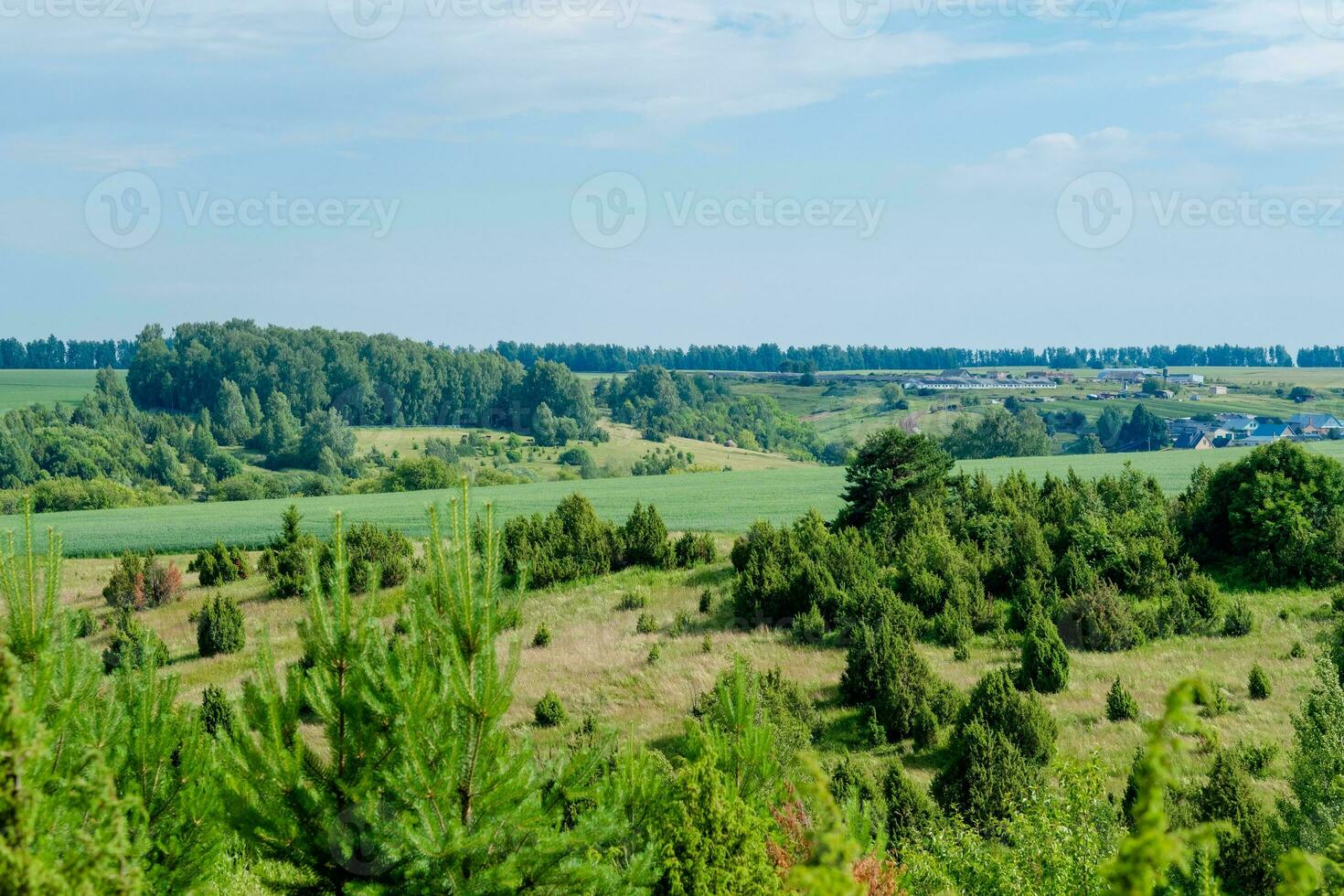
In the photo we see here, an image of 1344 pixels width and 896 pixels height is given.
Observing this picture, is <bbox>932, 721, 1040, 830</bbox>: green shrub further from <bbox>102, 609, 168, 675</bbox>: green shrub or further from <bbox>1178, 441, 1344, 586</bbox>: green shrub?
<bbox>1178, 441, 1344, 586</bbox>: green shrub

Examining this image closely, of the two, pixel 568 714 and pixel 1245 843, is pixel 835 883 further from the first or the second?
pixel 568 714

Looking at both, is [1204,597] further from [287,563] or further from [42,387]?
[42,387]

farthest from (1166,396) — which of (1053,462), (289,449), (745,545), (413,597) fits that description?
(413,597)

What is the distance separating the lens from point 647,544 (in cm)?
3192

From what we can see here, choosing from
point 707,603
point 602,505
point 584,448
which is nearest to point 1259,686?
point 707,603

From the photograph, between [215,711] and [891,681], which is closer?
[215,711]

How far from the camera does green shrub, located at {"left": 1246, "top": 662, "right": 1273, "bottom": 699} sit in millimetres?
19266

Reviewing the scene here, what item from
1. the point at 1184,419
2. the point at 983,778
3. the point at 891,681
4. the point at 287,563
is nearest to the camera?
the point at 983,778

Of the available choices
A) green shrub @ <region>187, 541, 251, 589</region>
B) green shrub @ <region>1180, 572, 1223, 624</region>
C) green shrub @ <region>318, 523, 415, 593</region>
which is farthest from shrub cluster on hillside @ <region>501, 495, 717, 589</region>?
green shrub @ <region>1180, 572, 1223, 624</region>

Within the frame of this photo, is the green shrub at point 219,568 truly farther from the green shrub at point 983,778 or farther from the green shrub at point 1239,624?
the green shrub at point 1239,624

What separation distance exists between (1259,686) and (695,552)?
1578cm

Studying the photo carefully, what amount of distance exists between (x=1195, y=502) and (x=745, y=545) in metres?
12.1

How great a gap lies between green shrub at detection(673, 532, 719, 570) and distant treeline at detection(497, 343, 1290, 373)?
373ft

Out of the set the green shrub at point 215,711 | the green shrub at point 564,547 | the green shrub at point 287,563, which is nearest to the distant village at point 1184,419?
the green shrub at point 564,547
